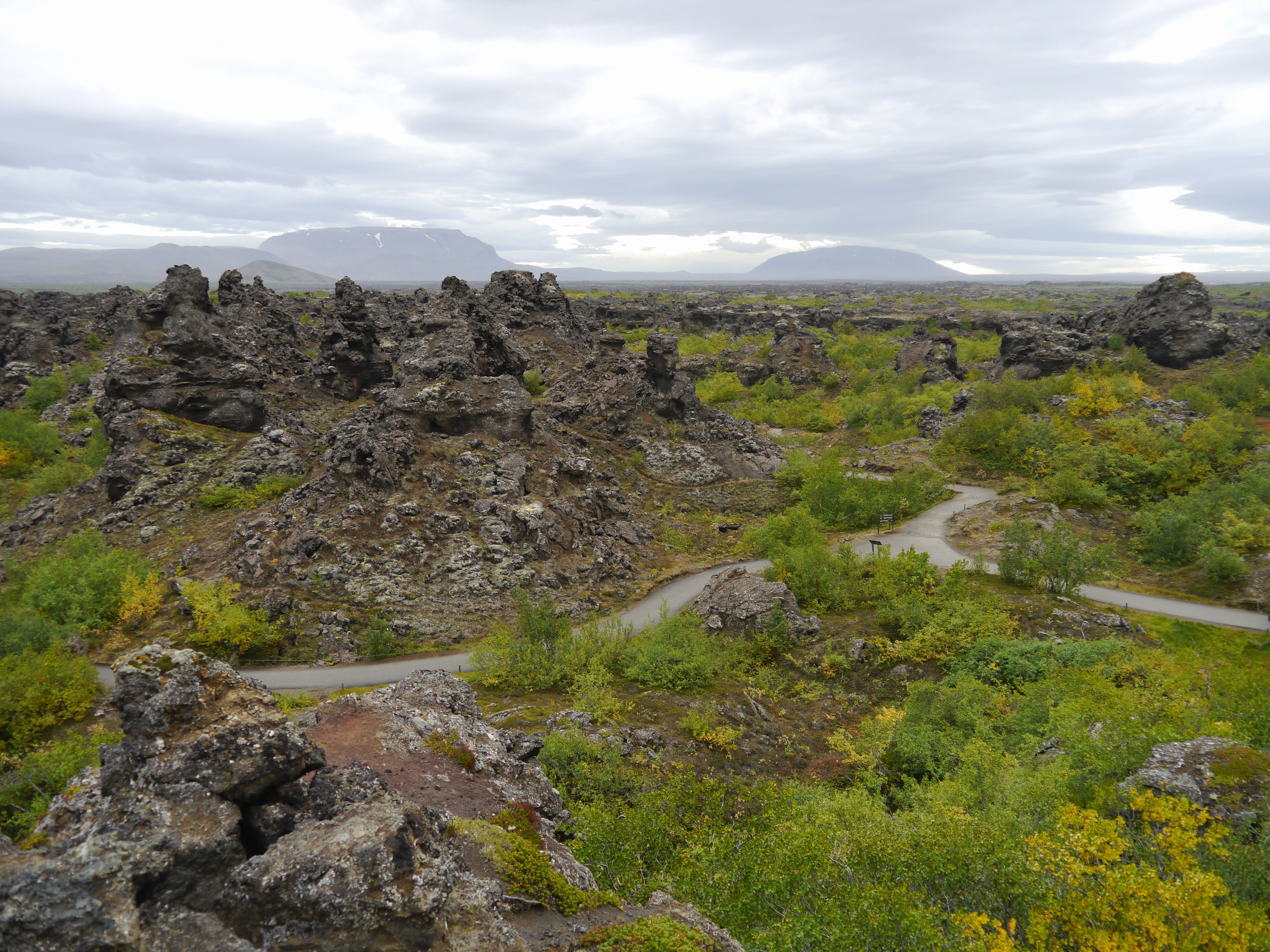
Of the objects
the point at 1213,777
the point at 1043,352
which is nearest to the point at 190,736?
the point at 1213,777

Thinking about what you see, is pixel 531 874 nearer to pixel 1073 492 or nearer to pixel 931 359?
pixel 1073 492

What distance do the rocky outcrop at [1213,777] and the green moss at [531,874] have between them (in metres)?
12.6

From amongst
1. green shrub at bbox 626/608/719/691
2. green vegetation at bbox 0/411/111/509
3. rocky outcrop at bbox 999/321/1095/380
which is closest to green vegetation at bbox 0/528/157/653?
green vegetation at bbox 0/411/111/509

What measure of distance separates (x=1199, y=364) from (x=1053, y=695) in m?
70.0

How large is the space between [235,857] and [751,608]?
90.2ft

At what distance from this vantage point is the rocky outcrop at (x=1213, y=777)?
1345 centimetres

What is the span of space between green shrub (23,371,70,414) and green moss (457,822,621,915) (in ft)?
275

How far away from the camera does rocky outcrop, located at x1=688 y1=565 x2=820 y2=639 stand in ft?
107

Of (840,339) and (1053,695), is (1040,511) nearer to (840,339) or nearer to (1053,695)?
(1053,695)

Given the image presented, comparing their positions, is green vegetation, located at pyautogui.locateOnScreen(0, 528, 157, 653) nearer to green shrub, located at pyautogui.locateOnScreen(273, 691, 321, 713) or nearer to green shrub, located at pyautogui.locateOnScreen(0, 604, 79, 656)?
green shrub, located at pyautogui.locateOnScreen(0, 604, 79, 656)

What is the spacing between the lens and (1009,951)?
8906 millimetres

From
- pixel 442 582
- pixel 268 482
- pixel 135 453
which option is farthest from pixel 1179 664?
pixel 135 453

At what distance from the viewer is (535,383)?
6662 centimetres

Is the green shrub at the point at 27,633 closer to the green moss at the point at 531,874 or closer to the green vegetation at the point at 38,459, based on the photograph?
the green vegetation at the point at 38,459
